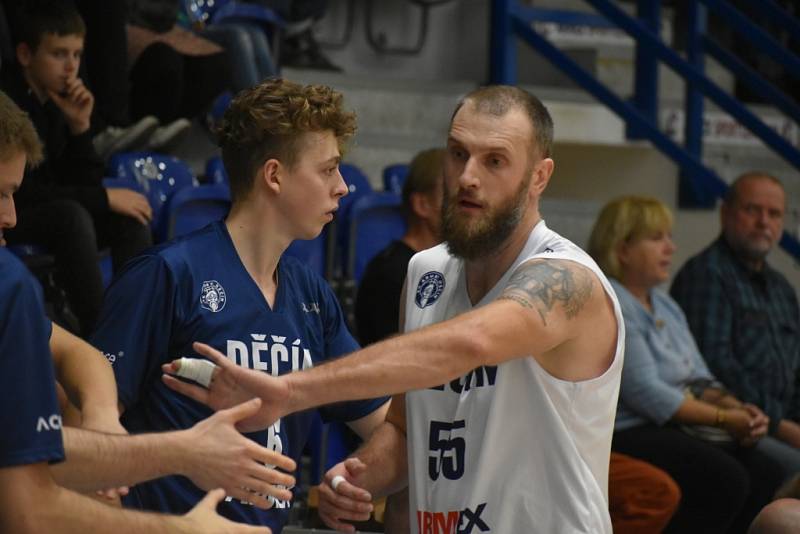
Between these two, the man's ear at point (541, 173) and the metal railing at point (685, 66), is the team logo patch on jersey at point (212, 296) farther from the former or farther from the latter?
the metal railing at point (685, 66)

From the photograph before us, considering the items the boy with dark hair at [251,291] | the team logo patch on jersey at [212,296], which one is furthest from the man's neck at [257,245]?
the team logo patch on jersey at [212,296]

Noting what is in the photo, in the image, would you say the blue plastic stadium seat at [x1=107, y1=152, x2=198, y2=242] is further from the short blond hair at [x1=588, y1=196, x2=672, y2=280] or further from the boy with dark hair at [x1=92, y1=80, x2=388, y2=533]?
the boy with dark hair at [x1=92, y1=80, x2=388, y2=533]

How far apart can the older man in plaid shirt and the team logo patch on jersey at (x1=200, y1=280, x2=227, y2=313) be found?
344 cm

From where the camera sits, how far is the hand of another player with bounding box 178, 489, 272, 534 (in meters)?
2.12

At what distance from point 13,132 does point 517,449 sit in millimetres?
A: 1233

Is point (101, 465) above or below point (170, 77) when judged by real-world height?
below

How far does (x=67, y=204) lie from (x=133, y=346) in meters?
2.34

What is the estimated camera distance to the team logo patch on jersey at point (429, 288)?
10.2ft

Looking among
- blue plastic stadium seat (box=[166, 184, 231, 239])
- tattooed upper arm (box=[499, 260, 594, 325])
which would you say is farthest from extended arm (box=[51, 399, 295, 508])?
blue plastic stadium seat (box=[166, 184, 231, 239])

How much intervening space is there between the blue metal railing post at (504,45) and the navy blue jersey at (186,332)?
15.0 ft

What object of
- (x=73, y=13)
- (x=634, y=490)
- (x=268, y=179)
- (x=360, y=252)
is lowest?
(x=634, y=490)

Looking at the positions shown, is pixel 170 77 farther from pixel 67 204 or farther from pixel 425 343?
pixel 425 343

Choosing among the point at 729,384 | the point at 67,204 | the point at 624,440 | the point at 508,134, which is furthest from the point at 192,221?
the point at 508,134

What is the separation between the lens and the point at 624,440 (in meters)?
5.17
